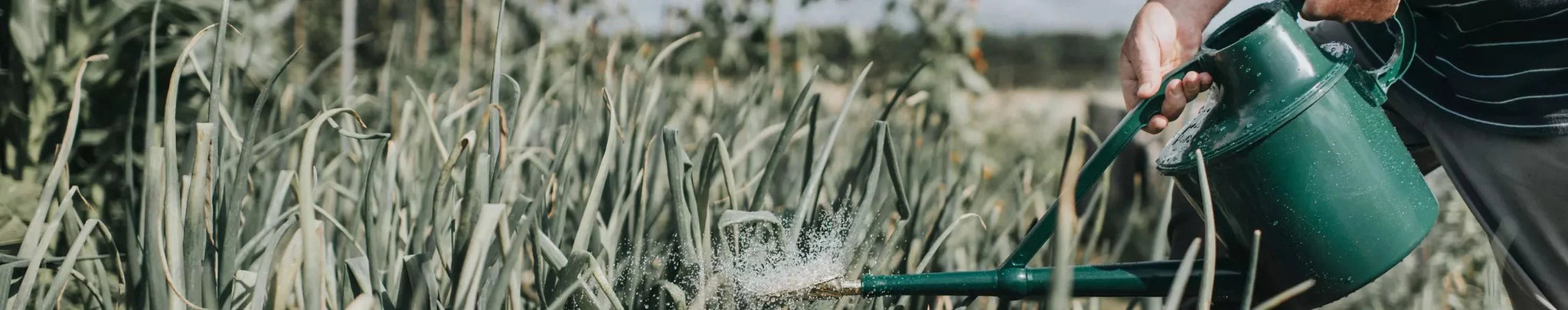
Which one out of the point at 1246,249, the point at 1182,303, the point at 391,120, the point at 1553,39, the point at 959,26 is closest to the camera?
the point at 1246,249

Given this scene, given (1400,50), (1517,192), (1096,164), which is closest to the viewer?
(1096,164)

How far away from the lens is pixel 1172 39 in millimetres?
979

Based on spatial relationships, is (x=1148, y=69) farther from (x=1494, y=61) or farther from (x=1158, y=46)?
(x=1494, y=61)

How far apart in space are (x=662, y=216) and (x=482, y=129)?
608 millimetres

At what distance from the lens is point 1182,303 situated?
45.2 inches

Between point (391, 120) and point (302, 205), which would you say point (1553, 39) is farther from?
point (391, 120)

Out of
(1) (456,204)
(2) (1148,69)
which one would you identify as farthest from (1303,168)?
(1) (456,204)

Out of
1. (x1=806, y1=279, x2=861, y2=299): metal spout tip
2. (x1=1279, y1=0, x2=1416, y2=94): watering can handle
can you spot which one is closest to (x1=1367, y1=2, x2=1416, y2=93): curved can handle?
(x1=1279, y1=0, x2=1416, y2=94): watering can handle

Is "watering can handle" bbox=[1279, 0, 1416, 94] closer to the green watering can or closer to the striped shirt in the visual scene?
the green watering can

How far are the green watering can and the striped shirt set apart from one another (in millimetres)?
245

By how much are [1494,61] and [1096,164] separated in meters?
0.54

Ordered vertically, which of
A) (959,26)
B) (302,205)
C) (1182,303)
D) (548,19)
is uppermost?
(548,19)

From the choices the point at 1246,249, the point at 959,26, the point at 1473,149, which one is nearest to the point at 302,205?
the point at 1246,249

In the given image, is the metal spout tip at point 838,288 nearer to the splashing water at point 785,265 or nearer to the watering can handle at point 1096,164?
the splashing water at point 785,265
